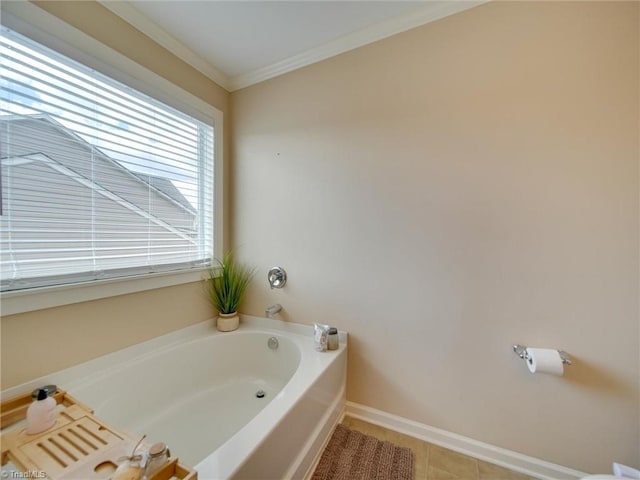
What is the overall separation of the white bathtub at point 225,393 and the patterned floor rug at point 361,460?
74 millimetres

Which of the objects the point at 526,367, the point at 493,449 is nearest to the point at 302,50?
the point at 526,367

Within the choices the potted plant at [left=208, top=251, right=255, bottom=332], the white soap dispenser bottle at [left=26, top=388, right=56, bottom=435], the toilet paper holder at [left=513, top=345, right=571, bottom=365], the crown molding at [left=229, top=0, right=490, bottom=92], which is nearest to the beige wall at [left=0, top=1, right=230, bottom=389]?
the potted plant at [left=208, top=251, right=255, bottom=332]

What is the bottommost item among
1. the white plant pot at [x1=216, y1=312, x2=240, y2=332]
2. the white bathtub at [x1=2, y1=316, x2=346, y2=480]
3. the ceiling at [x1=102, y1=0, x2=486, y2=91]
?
the white bathtub at [x1=2, y1=316, x2=346, y2=480]

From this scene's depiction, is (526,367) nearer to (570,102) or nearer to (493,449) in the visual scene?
(493,449)

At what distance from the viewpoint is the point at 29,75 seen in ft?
3.45

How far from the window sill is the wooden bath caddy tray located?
1.25 ft

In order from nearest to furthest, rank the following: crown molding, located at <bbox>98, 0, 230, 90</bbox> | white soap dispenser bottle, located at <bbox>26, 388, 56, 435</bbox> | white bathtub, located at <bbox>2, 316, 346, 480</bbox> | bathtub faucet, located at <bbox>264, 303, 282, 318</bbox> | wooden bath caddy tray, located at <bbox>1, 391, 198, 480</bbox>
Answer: wooden bath caddy tray, located at <bbox>1, 391, 198, 480</bbox> → white soap dispenser bottle, located at <bbox>26, 388, 56, 435</bbox> → white bathtub, located at <bbox>2, 316, 346, 480</bbox> → crown molding, located at <bbox>98, 0, 230, 90</bbox> → bathtub faucet, located at <bbox>264, 303, 282, 318</bbox>

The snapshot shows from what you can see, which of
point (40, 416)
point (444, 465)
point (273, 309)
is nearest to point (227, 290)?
point (273, 309)

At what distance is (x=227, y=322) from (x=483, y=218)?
1.85 meters

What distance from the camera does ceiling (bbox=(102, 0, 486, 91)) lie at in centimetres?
137

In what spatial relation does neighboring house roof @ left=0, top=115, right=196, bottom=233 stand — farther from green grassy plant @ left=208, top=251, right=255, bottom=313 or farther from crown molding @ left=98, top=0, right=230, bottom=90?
crown molding @ left=98, top=0, right=230, bottom=90

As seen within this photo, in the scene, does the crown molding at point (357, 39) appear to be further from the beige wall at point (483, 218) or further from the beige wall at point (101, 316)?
the beige wall at point (101, 316)

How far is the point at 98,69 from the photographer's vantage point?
4.13 ft

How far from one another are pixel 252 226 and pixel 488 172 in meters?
1.63
